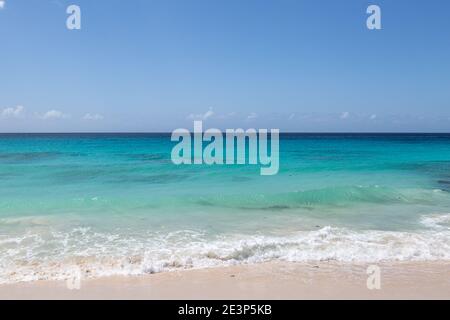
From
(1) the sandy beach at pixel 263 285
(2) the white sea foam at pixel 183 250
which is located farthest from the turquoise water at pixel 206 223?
(1) the sandy beach at pixel 263 285

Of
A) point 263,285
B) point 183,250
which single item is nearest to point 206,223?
point 183,250

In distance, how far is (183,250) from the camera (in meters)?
7.41

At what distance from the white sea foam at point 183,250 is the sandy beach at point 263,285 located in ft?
1.19

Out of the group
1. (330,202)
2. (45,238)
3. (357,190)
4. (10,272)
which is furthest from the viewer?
(357,190)

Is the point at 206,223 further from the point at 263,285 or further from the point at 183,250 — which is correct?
the point at 263,285

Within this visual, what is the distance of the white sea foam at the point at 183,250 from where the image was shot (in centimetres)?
650

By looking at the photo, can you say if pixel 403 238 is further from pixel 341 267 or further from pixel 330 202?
pixel 330 202

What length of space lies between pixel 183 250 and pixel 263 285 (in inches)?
87.3

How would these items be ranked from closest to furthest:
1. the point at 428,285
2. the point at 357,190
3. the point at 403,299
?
the point at 403,299, the point at 428,285, the point at 357,190

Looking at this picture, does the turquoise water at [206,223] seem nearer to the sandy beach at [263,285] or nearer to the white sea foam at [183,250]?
the white sea foam at [183,250]

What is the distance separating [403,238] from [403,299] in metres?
3.43

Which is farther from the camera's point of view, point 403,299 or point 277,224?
point 277,224

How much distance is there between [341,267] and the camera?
6.57m
